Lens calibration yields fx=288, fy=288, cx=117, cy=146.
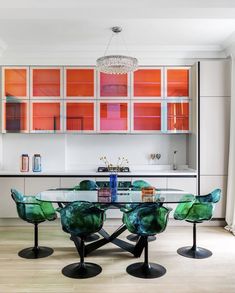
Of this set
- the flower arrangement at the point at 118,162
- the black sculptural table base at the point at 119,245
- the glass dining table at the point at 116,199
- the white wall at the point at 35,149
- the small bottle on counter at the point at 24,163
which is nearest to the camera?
the glass dining table at the point at 116,199


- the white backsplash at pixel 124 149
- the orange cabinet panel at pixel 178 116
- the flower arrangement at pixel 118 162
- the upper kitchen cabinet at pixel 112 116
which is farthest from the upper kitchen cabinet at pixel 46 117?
the orange cabinet panel at pixel 178 116

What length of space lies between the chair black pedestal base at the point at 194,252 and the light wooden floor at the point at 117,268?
0.07 metres

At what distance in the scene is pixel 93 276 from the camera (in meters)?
2.74

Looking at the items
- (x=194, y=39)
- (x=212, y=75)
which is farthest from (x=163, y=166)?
(x=194, y=39)

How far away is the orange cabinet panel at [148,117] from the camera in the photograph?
15.3ft

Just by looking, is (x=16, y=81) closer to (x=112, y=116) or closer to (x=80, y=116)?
(x=80, y=116)

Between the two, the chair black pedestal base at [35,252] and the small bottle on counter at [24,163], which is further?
the small bottle on counter at [24,163]

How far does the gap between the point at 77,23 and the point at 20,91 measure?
1523 millimetres

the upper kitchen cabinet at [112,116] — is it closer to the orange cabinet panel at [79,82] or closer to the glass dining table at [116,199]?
the orange cabinet panel at [79,82]

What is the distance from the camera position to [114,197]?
303cm

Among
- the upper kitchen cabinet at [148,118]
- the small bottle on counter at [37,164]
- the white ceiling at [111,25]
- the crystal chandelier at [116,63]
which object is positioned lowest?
the small bottle on counter at [37,164]

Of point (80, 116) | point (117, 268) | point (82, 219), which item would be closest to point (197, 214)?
point (117, 268)

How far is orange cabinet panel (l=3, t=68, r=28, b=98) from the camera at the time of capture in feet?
15.0

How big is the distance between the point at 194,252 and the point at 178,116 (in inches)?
85.5
